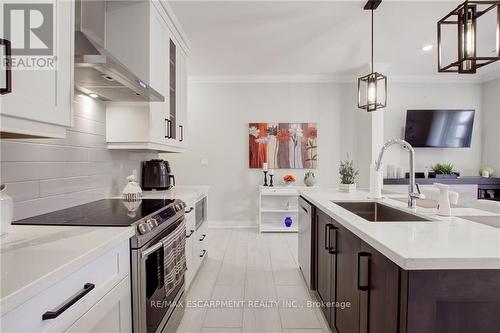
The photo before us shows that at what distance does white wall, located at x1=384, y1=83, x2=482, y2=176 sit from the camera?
504 cm

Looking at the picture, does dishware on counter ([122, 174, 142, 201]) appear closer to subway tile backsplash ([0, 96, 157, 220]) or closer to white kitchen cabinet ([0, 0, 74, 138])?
subway tile backsplash ([0, 96, 157, 220])

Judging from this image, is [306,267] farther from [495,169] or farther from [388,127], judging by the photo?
[495,169]

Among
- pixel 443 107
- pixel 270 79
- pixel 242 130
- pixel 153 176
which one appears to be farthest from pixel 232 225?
pixel 443 107

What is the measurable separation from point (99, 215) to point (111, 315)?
0.59m

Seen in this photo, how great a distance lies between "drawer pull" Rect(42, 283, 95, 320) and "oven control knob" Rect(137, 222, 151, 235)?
1.38ft

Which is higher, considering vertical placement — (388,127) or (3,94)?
(388,127)

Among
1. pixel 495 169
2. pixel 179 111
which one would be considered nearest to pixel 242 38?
pixel 179 111

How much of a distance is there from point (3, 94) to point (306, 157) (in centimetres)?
455

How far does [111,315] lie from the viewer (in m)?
1.16

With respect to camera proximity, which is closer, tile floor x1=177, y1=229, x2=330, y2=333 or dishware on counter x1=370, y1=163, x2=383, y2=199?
tile floor x1=177, y1=229, x2=330, y2=333

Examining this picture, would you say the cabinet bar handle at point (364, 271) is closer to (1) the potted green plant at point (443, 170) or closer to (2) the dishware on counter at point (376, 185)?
(2) the dishware on counter at point (376, 185)

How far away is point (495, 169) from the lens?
189 inches

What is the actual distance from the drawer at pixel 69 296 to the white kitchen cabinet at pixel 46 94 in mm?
524

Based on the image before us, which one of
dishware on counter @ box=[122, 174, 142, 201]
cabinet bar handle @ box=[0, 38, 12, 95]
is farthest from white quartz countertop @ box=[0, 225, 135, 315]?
dishware on counter @ box=[122, 174, 142, 201]
